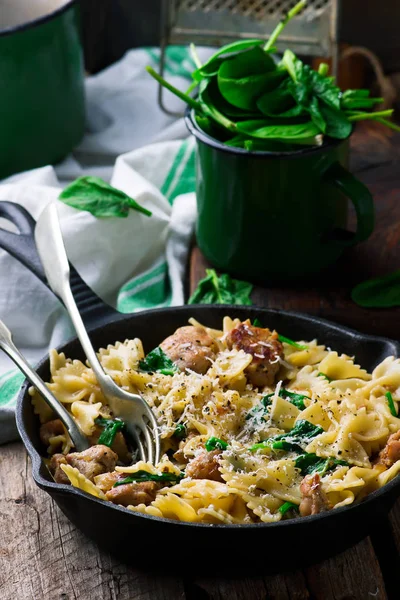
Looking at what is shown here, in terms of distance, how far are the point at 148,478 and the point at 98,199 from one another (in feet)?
5.21

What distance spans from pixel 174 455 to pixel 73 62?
242cm

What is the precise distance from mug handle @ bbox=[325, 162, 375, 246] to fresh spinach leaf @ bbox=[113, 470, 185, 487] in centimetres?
127

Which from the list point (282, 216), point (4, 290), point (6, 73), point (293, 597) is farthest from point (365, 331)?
point (6, 73)

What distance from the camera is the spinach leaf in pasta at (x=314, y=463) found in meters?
2.41

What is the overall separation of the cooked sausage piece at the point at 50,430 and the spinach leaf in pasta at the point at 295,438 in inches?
23.0

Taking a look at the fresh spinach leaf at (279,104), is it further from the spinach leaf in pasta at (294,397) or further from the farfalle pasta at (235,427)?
the spinach leaf in pasta at (294,397)

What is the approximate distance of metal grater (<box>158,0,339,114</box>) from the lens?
4.46 metres

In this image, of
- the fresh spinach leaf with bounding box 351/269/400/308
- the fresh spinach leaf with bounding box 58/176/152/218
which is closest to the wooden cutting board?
the fresh spinach leaf with bounding box 351/269/400/308

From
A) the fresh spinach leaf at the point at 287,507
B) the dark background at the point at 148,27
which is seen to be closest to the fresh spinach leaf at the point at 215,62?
the fresh spinach leaf at the point at 287,507

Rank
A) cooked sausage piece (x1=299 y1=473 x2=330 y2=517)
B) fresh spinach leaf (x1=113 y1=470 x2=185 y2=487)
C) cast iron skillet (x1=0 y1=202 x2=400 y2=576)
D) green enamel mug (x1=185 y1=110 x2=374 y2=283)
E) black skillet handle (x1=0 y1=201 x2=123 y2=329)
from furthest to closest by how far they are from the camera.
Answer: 1. green enamel mug (x1=185 y1=110 x2=374 y2=283)
2. black skillet handle (x1=0 y1=201 x2=123 y2=329)
3. fresh spinach leaf (x1=113 y1=470 x2=185 y2=487)
4. cooked sausage piece (x1=299 y1=473 x2=330 y2=517)
5. cast iron skillet (x1=0 y1=202 x2=400 y2=576)

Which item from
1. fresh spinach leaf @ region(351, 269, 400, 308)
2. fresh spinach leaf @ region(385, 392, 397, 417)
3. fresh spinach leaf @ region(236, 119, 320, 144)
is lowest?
fresh spinach leaf @ region(351, 269, 400, 308)

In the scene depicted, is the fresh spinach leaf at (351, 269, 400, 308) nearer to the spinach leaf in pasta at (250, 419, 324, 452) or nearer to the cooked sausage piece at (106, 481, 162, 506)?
the spinach leaf in pasta at (250, 419, 324, 452)

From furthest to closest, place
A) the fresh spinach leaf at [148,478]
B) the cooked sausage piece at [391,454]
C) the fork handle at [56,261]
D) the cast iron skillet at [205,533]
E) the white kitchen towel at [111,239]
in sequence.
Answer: the white kitchen towel at [111,239] → the fork handle at [56,261] → the cooked sausage piece at [391,454] → the fresh spinach leaf at [148,478] → the cast iron skillet at [205,533]

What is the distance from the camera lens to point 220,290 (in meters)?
3.32
